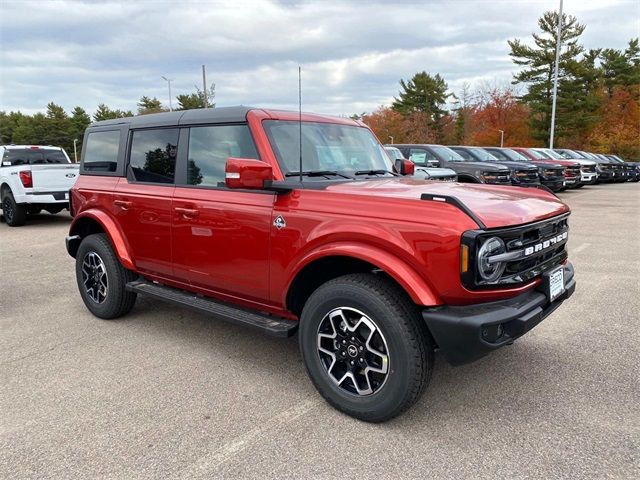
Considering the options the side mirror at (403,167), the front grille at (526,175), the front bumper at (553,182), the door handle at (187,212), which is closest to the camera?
the door handle at (187,212)

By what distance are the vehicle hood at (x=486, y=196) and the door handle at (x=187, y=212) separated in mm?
1144

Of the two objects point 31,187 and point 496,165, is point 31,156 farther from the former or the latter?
point 496,165

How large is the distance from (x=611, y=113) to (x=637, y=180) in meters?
23.4

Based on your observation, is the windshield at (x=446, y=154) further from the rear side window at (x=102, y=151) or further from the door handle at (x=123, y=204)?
the door handle at (x=123, y=204)

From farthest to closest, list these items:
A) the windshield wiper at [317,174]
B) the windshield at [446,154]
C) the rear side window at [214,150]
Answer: the windshield at [446,154], the rear side window at [214,150], the windshield wiper at [317,174]

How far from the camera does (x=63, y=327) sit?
4637mm

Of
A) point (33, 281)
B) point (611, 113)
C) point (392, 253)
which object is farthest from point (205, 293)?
point (611, 113)

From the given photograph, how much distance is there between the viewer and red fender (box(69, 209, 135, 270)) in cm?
451

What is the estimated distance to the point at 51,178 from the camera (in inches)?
438

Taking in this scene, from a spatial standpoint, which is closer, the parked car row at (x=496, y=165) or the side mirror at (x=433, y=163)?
the side mirror at (x=433, y=163)

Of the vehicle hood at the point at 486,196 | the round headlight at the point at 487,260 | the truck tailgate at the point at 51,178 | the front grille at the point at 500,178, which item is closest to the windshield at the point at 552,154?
the front grille at the point at 500,178

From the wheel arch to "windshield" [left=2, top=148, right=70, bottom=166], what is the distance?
11437 millimetres

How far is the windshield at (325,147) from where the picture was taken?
3.63m

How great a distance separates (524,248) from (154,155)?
3085 mm
